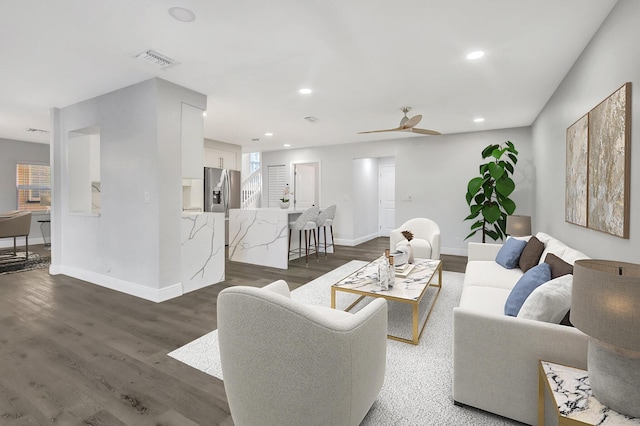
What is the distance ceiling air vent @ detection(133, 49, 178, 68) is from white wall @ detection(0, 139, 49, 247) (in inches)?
261

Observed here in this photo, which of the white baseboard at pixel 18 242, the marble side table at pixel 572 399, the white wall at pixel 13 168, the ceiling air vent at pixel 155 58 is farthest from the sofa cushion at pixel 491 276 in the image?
the white wall at pixel 13 168

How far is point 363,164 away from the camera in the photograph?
26.7ft

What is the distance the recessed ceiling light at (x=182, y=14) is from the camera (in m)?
2.19

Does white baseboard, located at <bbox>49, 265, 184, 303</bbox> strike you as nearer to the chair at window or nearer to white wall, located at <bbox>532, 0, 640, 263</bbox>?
the chair at window

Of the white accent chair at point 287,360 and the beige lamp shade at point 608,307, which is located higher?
the beige lamp shade at point 608,307

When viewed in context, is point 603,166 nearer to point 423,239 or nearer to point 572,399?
point 572,399

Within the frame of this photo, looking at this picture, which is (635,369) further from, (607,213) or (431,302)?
A: (431,302)

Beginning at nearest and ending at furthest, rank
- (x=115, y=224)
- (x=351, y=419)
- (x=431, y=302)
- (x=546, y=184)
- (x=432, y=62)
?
(x=351, y=419), (x=432, y=62), (x=431, y=302), (x=115, y=224), (x=546, y=184)

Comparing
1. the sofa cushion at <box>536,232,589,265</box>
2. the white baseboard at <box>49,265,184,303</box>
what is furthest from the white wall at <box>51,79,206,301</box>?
the sofa cushion at <box>536,232,589,265</box>

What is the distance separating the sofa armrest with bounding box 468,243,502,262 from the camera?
12.8ft

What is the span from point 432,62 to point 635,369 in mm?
2832

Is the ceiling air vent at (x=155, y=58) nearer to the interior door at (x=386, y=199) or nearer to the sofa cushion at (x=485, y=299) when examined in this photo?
the sofa cushion at (x=485, y=299)

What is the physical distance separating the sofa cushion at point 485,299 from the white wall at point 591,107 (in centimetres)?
76

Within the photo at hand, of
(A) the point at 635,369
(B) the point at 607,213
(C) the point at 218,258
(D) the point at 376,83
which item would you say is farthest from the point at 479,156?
(A) the point at 635,369
